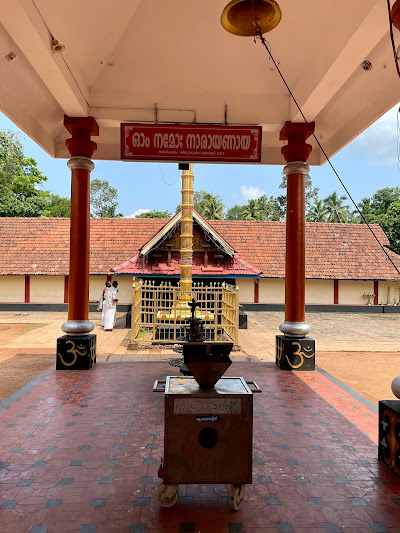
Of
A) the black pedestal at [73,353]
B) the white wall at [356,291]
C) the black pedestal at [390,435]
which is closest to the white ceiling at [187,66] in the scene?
the black pedestal at [73,353]

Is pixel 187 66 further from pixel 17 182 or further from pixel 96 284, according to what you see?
pixel 17 182

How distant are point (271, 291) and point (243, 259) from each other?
7.47 ft

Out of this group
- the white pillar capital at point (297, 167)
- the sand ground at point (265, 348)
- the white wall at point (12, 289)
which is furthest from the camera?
→ the white wall at point (12, 289)

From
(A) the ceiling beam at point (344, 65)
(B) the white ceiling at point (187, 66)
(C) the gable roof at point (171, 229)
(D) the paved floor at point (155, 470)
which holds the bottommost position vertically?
(D) the paved floor at point (155, 470)

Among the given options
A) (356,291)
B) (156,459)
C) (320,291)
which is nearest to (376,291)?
(356,291)

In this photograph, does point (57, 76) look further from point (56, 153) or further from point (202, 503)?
point (202, 503)

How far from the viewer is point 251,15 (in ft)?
12.2

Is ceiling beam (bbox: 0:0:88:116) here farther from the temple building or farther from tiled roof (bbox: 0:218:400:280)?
tiled roof (bbox: 0:218:400:280)

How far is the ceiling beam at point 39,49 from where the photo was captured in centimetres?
382

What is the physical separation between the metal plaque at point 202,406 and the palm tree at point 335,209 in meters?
35.3

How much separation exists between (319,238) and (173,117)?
57.4 feet

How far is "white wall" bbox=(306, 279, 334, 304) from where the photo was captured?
20281 millimetres

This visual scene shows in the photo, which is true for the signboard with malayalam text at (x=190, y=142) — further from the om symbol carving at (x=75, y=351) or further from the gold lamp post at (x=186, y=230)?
the gold lamp post at (x=186, y=230)

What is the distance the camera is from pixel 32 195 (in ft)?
101
